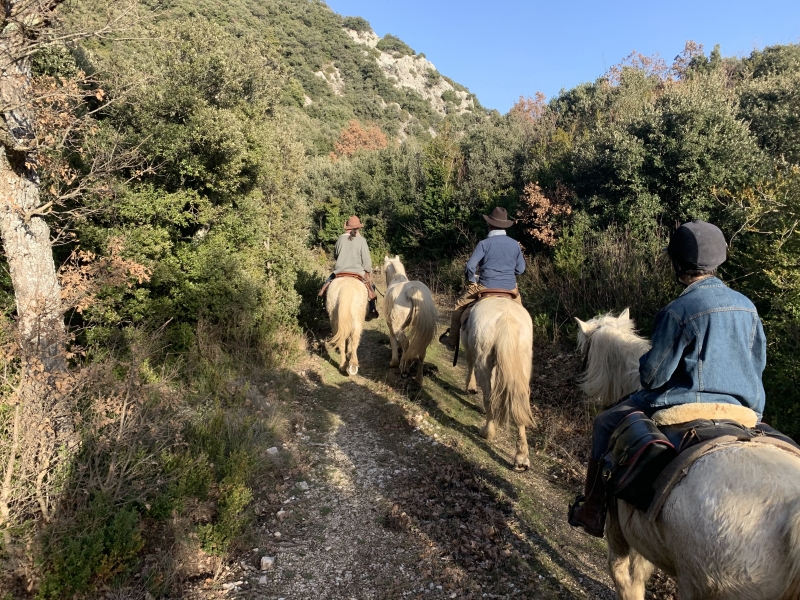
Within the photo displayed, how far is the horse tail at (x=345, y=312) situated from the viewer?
8336 millimetres

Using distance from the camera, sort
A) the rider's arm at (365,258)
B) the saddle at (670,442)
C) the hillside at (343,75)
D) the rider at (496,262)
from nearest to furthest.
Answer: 1. the saddle at (670,442)
2. the rider at (496,262)
3. the rider's arm at (365,258)
4. the hillside at (343,75)

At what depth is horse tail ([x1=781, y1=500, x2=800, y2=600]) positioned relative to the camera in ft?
6.18

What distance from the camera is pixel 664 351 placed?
108 inches

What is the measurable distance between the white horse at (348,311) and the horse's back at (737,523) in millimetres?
6491

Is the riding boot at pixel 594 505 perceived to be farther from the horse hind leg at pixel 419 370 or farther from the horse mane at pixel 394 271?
the horse mane at pixel 394 271

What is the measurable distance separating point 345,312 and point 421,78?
58222 millimetres

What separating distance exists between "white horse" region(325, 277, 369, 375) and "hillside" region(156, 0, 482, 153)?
24.3m

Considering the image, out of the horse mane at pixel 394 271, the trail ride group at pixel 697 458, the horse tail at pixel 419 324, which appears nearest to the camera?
the trail ride group at pixel 697 458

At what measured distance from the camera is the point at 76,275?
4543 millimetres

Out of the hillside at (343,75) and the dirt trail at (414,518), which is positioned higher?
the hillside at (343,75)

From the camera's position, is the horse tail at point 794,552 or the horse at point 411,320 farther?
the horse at point 411,320

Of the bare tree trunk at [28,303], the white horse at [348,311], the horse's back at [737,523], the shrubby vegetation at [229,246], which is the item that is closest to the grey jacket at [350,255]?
the white horse at [348,311]

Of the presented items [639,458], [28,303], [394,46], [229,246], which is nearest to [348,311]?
[229,246]

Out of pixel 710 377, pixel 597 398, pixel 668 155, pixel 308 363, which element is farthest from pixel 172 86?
pixel 668 155
